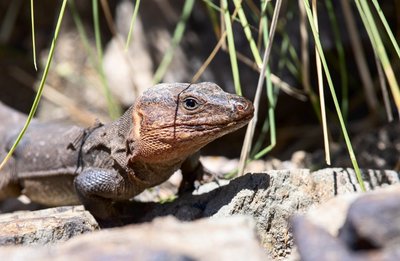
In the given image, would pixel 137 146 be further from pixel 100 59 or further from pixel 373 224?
pixel 373 224

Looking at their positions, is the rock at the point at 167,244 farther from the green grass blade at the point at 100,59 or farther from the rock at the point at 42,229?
the green grass blade at the point at 100,59

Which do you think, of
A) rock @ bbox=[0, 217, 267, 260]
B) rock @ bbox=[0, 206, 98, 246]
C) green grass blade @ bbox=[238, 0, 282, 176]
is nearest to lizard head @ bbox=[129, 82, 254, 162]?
green grass blade @ bbox=[238, 0, 282, 176]

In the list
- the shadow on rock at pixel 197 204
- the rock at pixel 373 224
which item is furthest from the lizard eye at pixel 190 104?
the rock at pixel 373 224

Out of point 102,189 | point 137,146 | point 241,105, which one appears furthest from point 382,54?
point 102,189

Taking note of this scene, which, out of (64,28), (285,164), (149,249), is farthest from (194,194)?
(64,28)

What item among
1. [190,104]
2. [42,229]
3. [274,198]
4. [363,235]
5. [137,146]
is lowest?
[42,229]

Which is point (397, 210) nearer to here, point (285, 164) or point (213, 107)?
point (213, 107)

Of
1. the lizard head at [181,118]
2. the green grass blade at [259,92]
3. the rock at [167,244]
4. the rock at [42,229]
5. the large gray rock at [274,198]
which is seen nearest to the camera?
the rock at [167,244]
